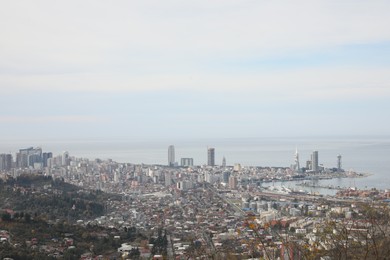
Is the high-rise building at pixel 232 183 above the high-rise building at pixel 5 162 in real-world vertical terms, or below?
below

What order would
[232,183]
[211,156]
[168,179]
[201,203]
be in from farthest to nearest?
[211,156] → [168,179] → [232,183] → [201,203]

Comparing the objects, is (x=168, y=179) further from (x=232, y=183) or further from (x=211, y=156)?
(x=211, y=156)

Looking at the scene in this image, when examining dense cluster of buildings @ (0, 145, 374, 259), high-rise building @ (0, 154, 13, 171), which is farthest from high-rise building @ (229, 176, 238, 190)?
high-rise building @ (0, 154, 13, 171)

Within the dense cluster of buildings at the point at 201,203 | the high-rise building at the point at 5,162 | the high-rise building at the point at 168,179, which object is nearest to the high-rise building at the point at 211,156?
the dense cluster of buildings at the point at 201,203

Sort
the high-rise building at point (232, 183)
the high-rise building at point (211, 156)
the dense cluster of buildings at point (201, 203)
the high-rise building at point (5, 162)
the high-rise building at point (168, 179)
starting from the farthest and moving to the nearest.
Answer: the high-rise building at point (211, 156) → the high-rise building at point (5, 162) → the high-rise building at point (168, 179) → the high-rise building at point (232, 183) → the dense cluster of buildings at point (201, 203)

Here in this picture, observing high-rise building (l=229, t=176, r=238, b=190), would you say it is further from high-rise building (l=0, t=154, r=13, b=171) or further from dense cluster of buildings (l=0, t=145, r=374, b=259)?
high-rise building (l=0, t=154, r=13, b=171)

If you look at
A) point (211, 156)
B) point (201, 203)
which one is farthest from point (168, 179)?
point (211, 156)

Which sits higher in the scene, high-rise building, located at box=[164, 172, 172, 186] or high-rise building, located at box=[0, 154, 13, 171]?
high-rise building, located at box=[0, 154, 13, 171]

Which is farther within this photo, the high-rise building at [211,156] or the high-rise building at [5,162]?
the high-rise building at [211,156]

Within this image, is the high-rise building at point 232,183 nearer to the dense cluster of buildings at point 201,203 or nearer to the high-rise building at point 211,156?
the dense cluster of buildings at point 201,203

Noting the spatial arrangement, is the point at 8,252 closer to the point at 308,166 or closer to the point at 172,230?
the point at 172,230

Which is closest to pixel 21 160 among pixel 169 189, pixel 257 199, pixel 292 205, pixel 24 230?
pixel 169 189
